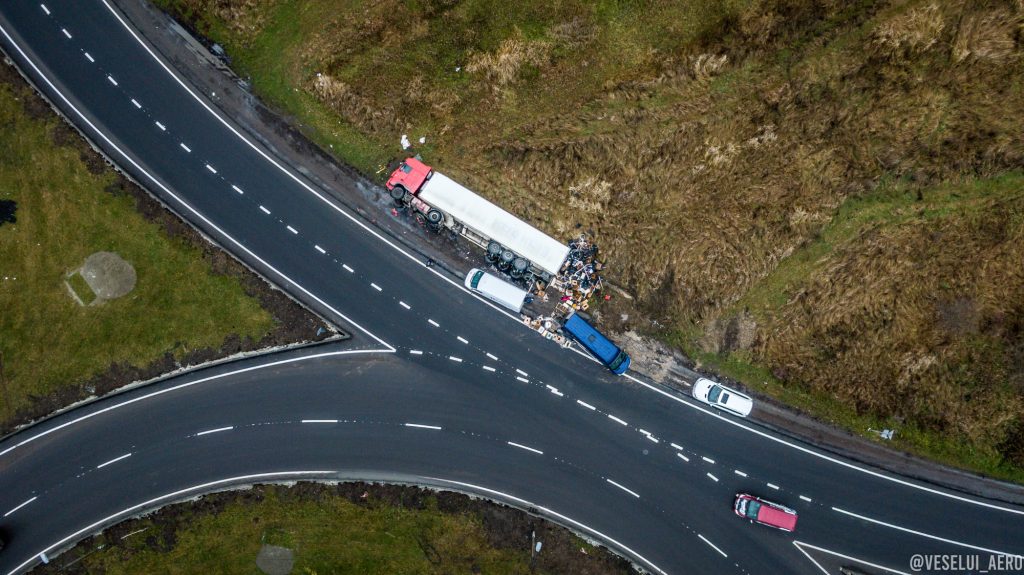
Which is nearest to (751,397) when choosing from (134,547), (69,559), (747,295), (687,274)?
(747,295)

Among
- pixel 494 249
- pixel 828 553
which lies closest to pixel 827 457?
pixel 828 553

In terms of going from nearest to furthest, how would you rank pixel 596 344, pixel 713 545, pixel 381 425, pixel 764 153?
pixel 596 344, pixel 764 153, pixel 713 545, pixel 381 425

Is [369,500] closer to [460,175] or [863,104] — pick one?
[460,175]

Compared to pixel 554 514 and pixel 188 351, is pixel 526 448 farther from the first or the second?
pixel 188 351

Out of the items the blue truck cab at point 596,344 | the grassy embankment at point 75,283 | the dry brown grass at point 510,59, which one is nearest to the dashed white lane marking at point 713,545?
the blue truck cab at point 596,344

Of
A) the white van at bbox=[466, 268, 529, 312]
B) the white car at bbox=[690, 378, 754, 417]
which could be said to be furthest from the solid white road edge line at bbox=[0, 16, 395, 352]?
the white car at bbox=[690, 378, 754, 417]

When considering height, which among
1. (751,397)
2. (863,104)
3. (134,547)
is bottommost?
(134,547)
